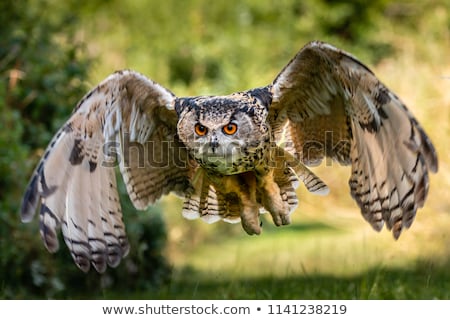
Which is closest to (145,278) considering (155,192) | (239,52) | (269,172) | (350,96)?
(155,192)

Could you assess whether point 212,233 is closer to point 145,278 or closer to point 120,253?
point 145,278

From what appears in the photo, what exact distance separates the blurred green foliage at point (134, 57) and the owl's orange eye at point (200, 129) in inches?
56.0

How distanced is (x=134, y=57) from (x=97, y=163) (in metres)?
7.33

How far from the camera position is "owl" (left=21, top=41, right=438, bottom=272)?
481cm

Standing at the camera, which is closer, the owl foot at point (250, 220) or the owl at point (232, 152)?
the owl at point (232, 152)

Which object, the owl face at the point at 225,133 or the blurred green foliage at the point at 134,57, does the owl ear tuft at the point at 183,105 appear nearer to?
the owl face at the point at 225,133

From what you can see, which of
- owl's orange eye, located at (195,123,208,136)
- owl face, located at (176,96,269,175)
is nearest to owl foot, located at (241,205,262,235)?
owl face, located at (176,96,269,175)

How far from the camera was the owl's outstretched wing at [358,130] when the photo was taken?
4.66 metres

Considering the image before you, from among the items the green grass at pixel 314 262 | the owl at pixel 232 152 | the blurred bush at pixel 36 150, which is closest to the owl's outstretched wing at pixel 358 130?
the owl at pixel 232 152

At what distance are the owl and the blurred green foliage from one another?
30.1 inches

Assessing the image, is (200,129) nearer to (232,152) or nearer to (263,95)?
(232,152)

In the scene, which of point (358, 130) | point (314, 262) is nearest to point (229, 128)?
point (358, 130)

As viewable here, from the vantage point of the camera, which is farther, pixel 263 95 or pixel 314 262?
pixel 314 262

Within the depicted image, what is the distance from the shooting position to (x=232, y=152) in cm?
487
